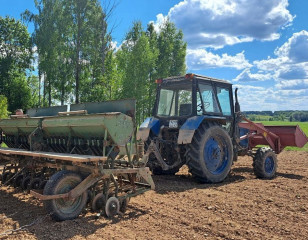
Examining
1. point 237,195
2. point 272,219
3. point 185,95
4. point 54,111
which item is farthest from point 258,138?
point 54,111

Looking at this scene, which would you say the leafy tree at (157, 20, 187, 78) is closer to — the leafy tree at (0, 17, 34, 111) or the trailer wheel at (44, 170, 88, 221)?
the leafy tree at (0, 17, 34, 111)

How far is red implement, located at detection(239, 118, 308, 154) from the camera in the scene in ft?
29.8

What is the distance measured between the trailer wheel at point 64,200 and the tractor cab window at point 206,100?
3.73 m

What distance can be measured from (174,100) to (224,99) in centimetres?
125

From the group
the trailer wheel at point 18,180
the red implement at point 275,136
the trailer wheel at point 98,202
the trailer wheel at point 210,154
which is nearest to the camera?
the trailer wheel at point 98,202

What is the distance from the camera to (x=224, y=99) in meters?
8.26

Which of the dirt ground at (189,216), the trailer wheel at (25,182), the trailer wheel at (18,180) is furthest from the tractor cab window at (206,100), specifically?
the trailer wheel at (18,180)

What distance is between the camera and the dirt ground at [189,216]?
412cm

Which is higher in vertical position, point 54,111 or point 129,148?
point 54,111

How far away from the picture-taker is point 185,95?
8062mm

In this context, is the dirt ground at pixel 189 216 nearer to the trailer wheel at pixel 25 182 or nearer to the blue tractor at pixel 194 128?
the trailer wheel at pixel 25 182

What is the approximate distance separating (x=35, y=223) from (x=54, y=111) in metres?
3.26

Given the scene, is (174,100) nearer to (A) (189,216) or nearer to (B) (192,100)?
(B) (192,100)

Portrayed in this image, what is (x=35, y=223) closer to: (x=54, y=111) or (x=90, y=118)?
(x=90, y=118)
